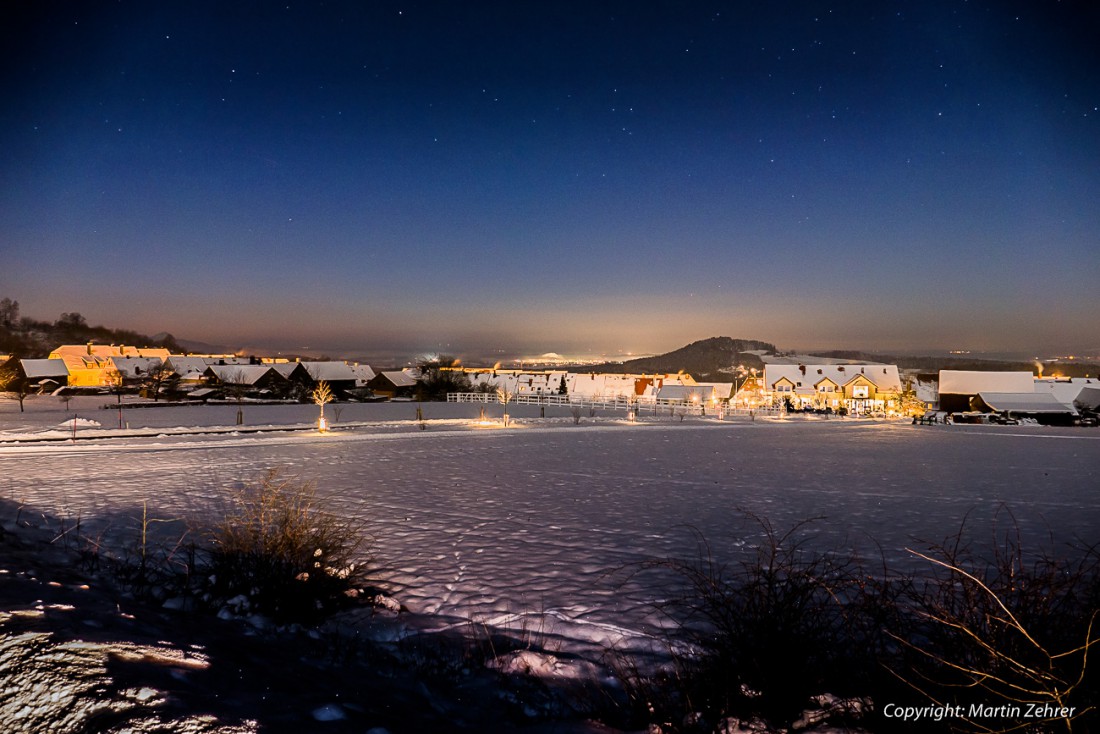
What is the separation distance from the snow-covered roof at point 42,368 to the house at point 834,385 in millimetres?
80989

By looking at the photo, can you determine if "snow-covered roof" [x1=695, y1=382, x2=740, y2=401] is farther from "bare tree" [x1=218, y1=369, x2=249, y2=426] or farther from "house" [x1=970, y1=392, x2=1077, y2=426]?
"bare tree" [x1=218, y1=369, x2=249, y2=426]

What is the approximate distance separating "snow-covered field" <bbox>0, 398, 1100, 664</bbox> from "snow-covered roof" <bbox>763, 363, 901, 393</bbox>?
46.0 metres

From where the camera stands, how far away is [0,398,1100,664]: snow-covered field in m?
7.04

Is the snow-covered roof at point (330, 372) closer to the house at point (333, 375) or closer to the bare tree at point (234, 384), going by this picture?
the house at point (333, 375)

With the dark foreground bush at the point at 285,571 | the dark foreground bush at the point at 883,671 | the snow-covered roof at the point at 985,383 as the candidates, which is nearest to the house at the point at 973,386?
the snow-covered roof at the point at 985,383

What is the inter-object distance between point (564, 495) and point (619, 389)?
7150 centimetres

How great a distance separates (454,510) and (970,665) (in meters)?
8.81

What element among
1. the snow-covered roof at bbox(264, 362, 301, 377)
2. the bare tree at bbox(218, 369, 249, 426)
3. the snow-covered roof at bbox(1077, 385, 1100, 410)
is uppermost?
the snow-covered roof at bbox(264, 362, 301, 377)

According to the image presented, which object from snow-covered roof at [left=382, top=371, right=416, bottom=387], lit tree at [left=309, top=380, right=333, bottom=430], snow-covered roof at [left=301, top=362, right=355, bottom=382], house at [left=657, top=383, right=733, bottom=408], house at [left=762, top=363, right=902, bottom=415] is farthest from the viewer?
snow-covered roof at [left=382, top=371, right=416, bottom=387]

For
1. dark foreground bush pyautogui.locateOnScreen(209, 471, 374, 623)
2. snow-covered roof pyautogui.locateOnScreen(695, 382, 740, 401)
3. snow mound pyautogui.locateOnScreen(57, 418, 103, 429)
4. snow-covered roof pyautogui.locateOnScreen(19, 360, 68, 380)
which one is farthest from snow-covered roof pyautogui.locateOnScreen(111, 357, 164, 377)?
dark foreground bush pyautogui.locateOnScreen(209, 471, 374, 623)

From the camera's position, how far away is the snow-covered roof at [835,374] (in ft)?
233

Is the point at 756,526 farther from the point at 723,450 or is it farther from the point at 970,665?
the point at 723,450

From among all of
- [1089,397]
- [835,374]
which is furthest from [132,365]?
[1089,397]

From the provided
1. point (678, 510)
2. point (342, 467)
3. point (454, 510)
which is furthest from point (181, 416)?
point (678, 510)
